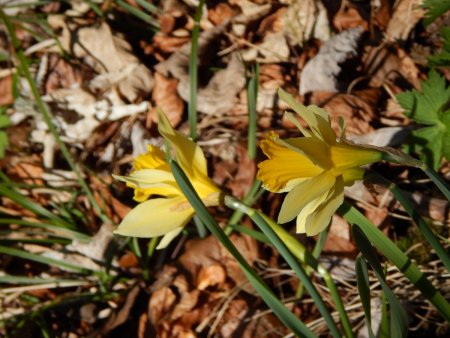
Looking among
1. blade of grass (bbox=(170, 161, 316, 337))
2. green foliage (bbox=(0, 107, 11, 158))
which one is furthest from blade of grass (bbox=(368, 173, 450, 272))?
green foliage (bbox=(0, 107, 11, 158))

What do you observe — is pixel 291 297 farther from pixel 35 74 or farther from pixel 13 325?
pixel 35 74

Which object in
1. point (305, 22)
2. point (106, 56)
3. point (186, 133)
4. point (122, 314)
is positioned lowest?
point (122, 314)

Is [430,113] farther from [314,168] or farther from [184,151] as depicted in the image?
[184,151]

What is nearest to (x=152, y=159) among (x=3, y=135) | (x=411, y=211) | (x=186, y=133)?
(x=411, y=211)

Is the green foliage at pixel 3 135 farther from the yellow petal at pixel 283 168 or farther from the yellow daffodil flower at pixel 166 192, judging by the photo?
the yellow petal at pixel 283 168

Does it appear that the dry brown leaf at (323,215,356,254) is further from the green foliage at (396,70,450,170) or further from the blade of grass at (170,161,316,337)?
the blade of grass at (170,161,316,337)

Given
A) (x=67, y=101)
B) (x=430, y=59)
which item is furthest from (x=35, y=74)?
(x=430, y=59)
